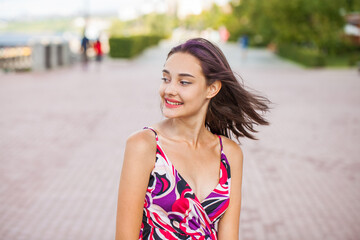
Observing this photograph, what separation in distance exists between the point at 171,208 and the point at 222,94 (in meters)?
0.67

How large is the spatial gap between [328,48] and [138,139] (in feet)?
106

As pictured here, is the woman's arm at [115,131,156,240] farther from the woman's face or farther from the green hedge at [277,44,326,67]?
A: the green hedge at [277,44,326,67]

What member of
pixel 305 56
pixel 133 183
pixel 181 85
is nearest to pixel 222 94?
pixel 181 85

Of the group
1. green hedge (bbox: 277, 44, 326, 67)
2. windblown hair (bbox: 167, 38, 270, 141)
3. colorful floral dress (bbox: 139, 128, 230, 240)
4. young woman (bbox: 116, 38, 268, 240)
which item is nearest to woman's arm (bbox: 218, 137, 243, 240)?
young woman (bbox: 116, 38, 268, 240)

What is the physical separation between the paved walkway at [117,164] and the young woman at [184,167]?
36.2 inches

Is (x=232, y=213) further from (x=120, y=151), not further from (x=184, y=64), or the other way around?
(x=120, y=151)

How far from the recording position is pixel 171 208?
1.91 m

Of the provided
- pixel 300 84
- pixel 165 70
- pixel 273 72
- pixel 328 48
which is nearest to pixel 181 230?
pixel 165 70

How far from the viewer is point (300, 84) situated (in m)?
17.8

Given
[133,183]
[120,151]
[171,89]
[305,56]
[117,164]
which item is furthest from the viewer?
[305,56]

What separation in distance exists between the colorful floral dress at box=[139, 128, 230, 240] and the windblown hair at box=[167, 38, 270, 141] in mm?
409

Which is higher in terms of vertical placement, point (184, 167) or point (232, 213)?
point (184, 167)

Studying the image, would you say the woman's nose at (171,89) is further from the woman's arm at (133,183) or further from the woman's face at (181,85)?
the woman's arm at (133,183)

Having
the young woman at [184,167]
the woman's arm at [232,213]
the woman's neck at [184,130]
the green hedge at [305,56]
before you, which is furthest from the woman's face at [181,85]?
the green hedge at [305,56]
